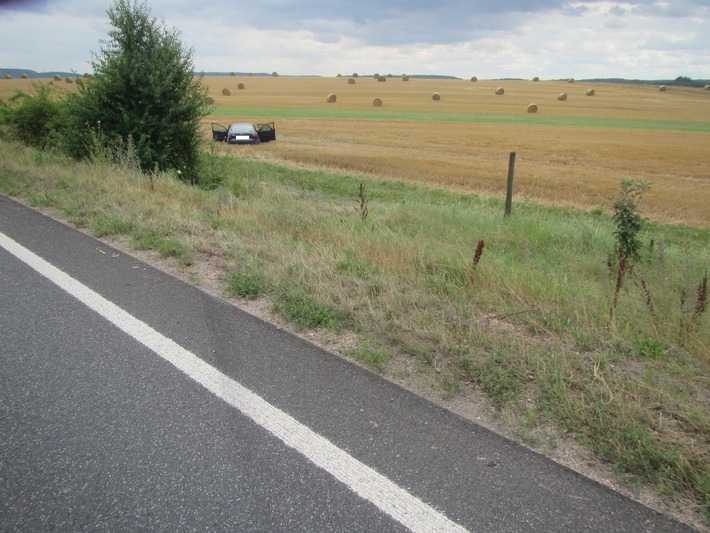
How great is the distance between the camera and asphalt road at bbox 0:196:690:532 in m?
2.26

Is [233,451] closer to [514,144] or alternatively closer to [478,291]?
[478,291]

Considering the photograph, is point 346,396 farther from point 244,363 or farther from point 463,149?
point 463,149

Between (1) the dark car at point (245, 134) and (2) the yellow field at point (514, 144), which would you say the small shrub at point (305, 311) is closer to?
(2) the yellow field at point (514, 144)

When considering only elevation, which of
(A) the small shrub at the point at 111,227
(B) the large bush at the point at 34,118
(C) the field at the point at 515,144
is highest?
(B) the large bush at the point at 34,118

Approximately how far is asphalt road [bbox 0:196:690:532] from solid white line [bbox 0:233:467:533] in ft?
0.07

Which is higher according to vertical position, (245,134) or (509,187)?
(509,187)

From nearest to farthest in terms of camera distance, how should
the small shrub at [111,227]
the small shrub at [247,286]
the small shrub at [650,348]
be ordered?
the small shrub at [650,348], the small shrub at [247,286], the small shrub at [111,227]

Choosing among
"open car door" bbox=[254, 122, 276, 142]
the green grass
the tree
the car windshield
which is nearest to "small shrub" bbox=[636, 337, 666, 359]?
the tree

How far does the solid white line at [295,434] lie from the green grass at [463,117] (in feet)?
136

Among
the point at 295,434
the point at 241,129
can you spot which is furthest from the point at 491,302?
the point at 241,129

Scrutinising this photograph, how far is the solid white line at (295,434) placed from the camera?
2264mm

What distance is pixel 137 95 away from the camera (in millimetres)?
12484

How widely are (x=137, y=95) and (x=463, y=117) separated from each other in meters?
39.6

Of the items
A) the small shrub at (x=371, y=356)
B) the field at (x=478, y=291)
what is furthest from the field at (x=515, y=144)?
the small shrub at (x=371, y=356)
